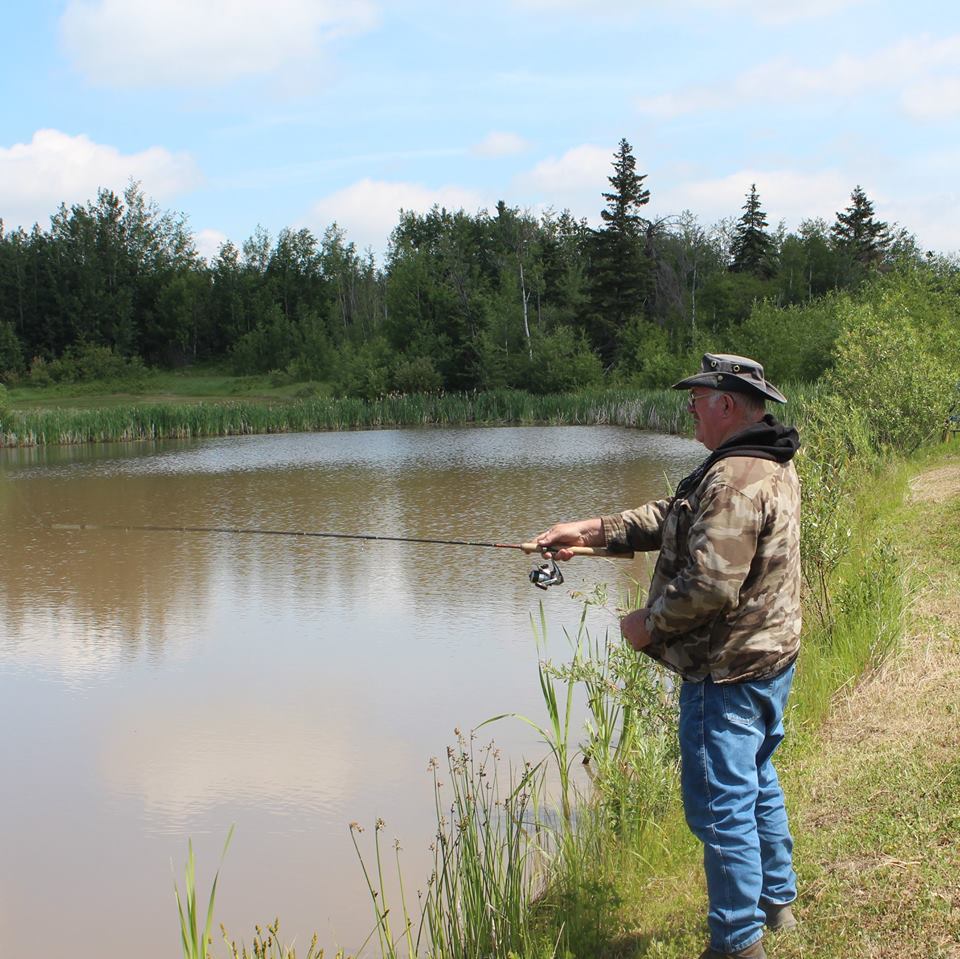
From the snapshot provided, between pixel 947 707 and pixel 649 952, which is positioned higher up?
pixel 947 707

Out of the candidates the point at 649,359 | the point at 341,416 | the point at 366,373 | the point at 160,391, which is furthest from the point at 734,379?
the point at 160,391

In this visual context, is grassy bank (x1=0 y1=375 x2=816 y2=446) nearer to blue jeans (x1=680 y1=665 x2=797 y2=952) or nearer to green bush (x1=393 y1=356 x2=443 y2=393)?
green bush (x1=393 y1=356 x2=443 y2=393)

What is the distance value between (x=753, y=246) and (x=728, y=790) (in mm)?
60394

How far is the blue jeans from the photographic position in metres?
2.74

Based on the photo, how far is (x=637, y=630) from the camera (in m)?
2.91

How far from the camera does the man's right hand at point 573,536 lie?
3.39 meters

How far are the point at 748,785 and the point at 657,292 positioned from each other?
55.4 m

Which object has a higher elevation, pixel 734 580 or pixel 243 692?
pixel 734 580

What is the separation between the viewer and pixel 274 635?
8.34 meters

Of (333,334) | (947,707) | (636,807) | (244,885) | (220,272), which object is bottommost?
(244,885)

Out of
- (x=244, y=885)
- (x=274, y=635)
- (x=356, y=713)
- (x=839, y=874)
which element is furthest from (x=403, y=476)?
(x=839, y=874)

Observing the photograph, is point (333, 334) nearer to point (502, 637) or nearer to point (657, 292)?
point (657, 292)

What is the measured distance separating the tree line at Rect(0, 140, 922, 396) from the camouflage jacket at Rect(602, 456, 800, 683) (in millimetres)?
38441

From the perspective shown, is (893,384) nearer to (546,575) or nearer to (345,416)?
(546,575)
